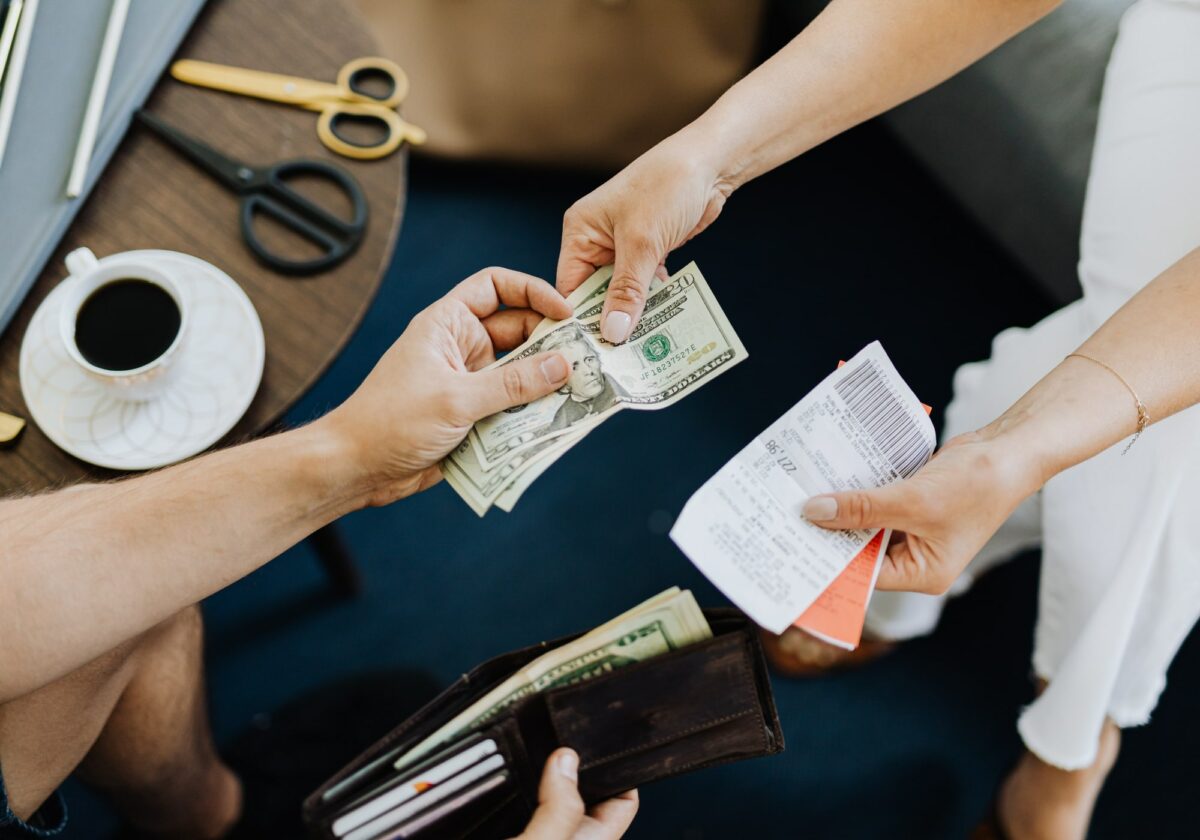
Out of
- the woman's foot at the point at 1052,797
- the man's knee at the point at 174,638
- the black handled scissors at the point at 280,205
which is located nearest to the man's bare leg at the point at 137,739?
the man's knee at the point at 174,638

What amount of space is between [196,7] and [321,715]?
1026 mm

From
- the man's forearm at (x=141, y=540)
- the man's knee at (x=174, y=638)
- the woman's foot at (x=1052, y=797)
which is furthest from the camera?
the woman's foot at (x=1052, y=797)

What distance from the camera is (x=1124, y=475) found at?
103 centimetres

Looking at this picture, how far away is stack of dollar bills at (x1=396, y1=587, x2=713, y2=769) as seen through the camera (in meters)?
0.87

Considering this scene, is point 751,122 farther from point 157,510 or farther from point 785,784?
point 785,784

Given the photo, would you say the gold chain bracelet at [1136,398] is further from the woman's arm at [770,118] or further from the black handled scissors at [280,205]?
the black handled scissors at [280,205]

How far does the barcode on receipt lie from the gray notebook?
825 millimetres

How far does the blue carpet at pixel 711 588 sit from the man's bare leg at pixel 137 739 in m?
0.22

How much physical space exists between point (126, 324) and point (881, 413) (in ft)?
2.45

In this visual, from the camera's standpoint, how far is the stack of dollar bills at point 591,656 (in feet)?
2.86

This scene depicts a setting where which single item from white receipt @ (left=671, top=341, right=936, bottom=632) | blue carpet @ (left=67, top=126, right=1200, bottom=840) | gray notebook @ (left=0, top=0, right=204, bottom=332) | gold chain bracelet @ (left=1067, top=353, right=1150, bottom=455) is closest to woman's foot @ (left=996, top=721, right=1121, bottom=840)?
blue carpet @ (left=67, top=126, right=1200, bottom=840)

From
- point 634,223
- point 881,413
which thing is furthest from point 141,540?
point 881,413

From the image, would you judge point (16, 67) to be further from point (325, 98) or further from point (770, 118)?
point (770, 118)

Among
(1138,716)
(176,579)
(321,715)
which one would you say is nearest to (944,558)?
(1138,716)
